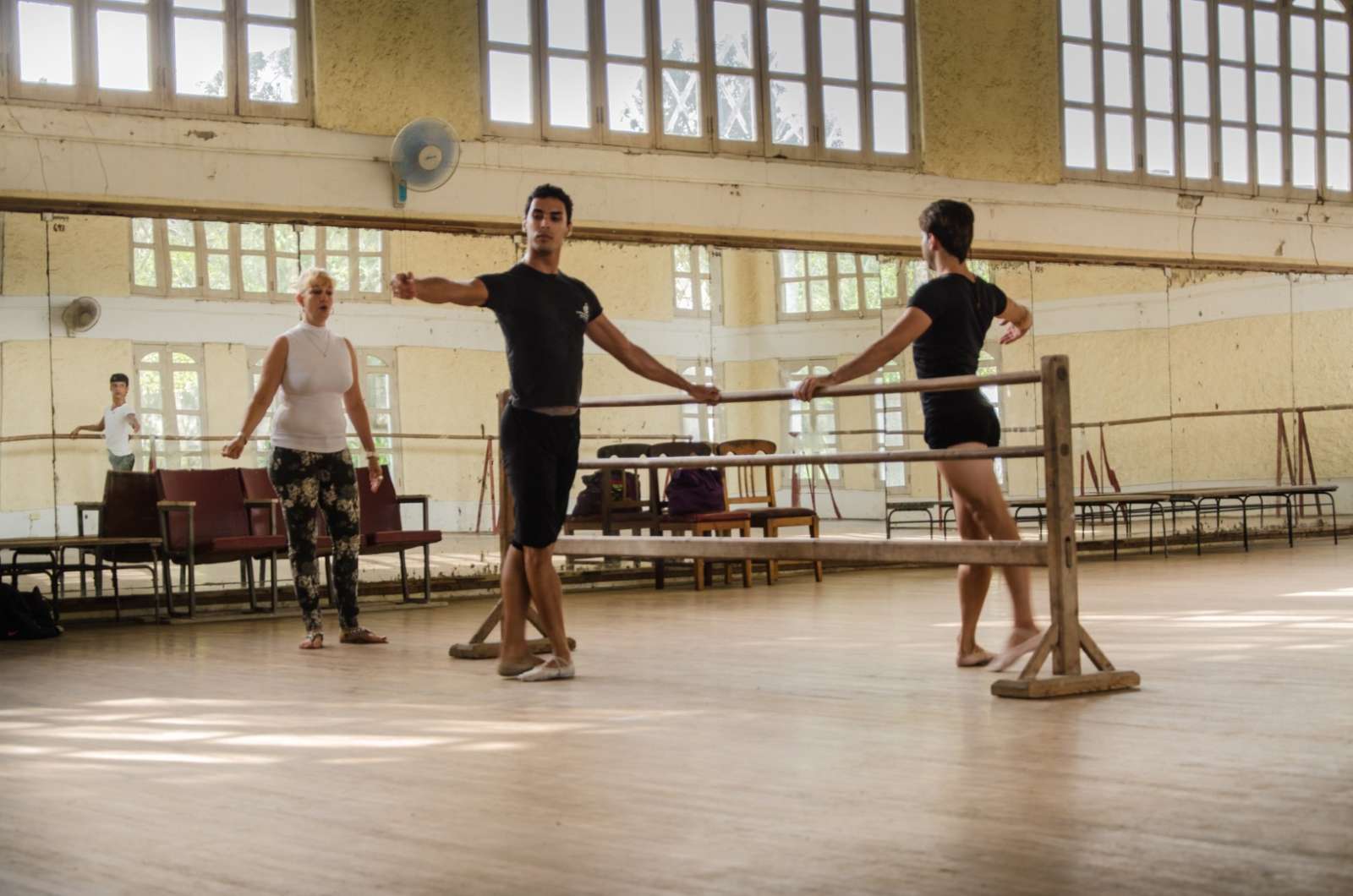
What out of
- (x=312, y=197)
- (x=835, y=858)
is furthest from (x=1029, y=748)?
(x=312, y=197)

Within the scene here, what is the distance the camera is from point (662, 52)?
378 inches

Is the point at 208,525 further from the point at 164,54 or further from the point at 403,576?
the point at 164,54

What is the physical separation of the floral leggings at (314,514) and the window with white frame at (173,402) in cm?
226

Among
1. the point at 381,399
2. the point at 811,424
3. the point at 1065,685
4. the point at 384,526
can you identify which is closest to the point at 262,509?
the point at 384,526

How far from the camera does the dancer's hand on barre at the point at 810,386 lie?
Result: 4574mm

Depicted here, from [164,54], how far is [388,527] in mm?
2673

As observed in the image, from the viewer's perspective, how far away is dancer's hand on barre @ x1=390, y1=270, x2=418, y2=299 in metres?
4.28

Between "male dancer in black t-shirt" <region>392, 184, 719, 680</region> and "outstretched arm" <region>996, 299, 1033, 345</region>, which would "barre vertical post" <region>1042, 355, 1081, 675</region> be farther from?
"male dancer in black t-shirt" <region>392, 184, 719, 680</region>

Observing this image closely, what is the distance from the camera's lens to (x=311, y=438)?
597 cm

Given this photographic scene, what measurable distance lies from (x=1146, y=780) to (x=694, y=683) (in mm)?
1872

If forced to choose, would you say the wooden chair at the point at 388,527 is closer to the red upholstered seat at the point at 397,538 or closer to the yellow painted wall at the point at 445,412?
the red upholstered seat at the point at 397,538

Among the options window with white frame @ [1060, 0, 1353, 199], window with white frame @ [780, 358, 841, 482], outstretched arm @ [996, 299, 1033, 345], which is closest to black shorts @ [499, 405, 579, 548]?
outstretched arm @ [996, 299, 1033, 345]

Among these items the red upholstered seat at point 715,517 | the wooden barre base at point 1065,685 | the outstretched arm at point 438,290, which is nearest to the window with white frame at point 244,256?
the red upholstered seat at point 715,517

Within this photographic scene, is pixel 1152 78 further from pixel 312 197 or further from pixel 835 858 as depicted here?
pixel 835 858
